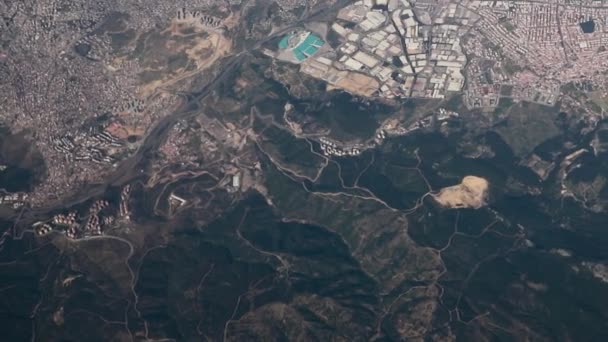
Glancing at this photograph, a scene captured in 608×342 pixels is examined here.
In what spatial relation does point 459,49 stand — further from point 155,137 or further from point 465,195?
point 155,137

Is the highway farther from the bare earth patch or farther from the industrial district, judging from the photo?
the bare earth patch

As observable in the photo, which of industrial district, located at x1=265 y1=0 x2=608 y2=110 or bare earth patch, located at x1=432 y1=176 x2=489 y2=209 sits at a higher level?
industrial district, located at x1=265 y1=0 x2=608 y2=110

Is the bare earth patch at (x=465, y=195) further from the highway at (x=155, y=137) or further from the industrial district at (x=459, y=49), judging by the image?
the highway at (x=155, y=137)

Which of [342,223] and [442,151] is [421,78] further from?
[342,223]

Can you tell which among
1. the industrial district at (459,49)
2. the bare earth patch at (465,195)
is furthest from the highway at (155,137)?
the bare earth patch at (465,195)

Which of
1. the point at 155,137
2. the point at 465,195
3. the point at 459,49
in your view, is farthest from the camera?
the point at 459,49

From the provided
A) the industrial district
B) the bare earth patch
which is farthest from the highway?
the bare earth patch

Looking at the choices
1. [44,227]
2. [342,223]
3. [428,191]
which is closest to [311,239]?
[342,223]

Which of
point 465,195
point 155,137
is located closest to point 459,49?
point 465,195
